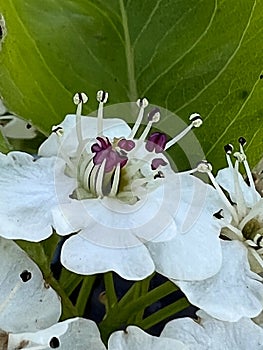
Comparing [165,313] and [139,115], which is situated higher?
[139,115]

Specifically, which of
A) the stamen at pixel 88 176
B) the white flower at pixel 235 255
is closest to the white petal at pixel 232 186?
the white flower at pixel 235 255

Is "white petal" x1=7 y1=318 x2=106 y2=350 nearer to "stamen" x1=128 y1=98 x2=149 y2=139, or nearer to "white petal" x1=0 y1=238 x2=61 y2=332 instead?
"white petal" x1=0 y1=238 x2=61 y2=332

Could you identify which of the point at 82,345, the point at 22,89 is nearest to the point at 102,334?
the point at 82,345

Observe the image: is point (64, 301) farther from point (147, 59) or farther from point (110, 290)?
point (147, 59)

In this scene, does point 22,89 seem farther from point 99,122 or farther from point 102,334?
point 102,334

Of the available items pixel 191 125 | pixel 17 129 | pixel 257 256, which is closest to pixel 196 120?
pixel 191 125

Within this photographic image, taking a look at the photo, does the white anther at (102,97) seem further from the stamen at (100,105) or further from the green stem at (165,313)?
the green stem at (165,313)
